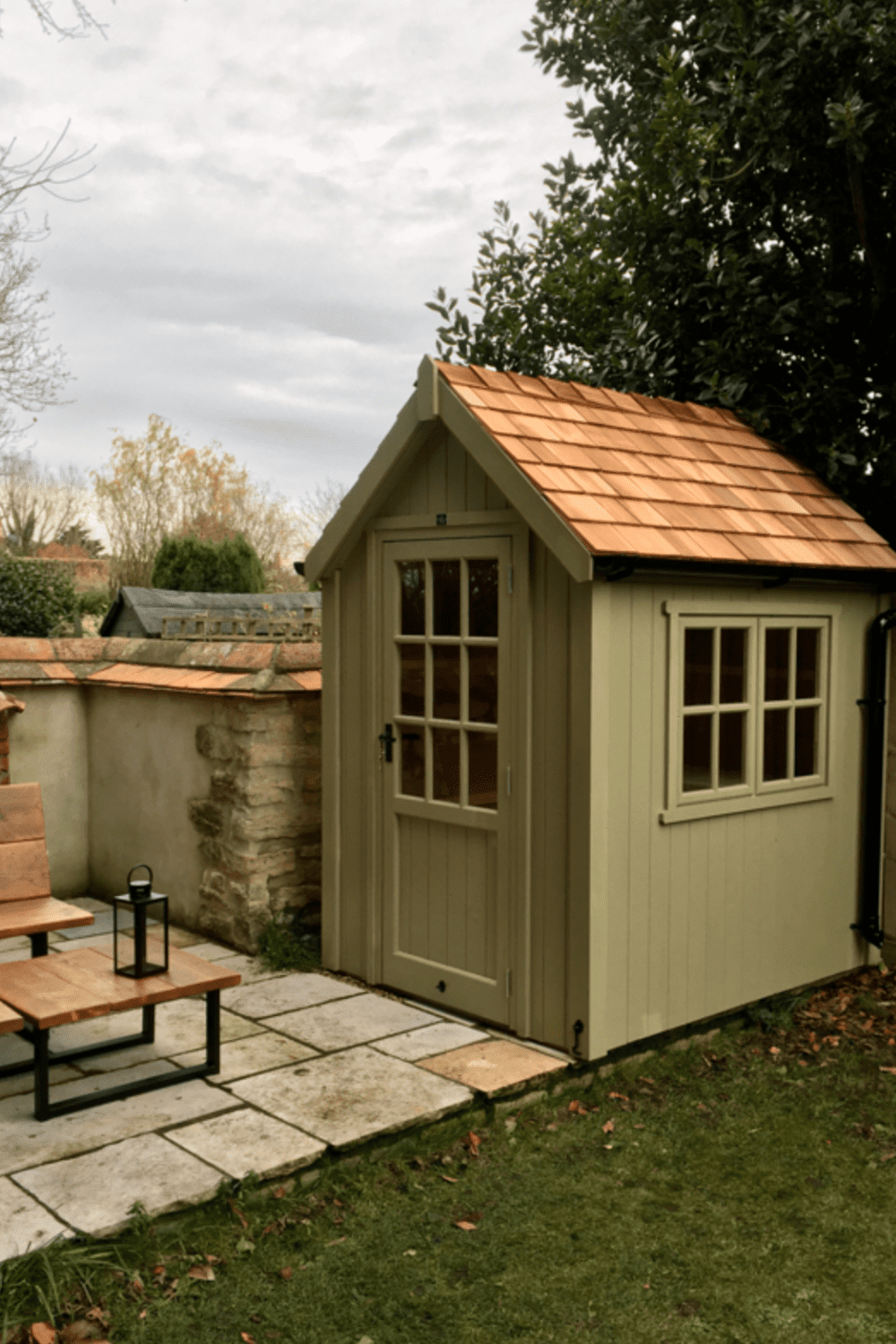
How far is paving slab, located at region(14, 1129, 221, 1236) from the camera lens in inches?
144

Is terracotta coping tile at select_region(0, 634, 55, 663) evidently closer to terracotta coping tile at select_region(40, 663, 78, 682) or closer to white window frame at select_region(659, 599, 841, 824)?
terracotta coping tile at select_region(40, 663, 78, 682)

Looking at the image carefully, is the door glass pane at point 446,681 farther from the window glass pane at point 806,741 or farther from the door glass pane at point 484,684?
the window glass pane at point 806,741

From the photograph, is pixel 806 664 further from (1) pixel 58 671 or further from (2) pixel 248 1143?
(1) pixel 58 671

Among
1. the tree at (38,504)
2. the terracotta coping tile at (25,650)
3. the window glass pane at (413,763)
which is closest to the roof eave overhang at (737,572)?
the window glass pane at (413,763)

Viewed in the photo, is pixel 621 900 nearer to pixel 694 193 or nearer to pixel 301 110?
pixel 694 193

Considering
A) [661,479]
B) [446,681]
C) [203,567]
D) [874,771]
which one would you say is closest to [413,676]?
[446,681]

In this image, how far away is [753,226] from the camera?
7887 mm

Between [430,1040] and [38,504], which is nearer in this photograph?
[430,1040]

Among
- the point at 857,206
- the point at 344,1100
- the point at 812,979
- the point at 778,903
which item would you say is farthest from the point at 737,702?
the point at 857,206

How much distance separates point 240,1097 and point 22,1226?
3.83 feet

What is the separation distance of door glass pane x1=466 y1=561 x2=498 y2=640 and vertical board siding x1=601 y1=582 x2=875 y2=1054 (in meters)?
0.61

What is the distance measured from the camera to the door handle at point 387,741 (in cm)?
589

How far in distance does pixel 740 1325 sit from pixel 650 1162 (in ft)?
3.44

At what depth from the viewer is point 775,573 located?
5543mm
